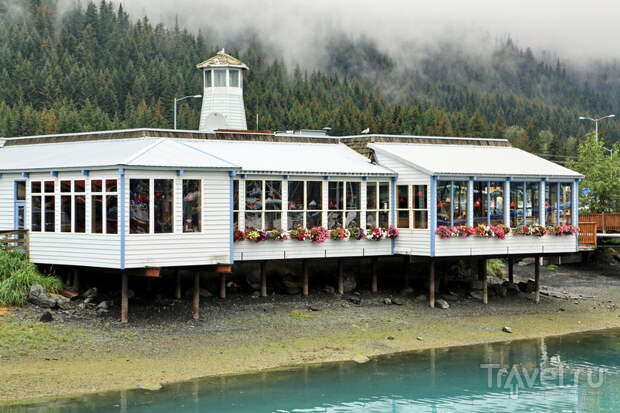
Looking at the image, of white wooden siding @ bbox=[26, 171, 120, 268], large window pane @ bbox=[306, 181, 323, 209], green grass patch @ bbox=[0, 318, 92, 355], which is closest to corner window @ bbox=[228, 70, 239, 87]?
large window pane @ bbox=[306, 181, 323, 209]

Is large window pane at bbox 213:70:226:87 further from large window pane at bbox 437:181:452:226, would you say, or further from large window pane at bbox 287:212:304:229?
large window pane at bbox 437:181:452:226

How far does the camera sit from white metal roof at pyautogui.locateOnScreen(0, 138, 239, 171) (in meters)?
28.5

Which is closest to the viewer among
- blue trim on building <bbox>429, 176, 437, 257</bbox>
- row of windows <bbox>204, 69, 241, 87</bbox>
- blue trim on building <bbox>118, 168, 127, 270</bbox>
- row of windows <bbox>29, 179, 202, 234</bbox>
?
blue trim on building <bbox>118, 168, 127, 270</bbox>

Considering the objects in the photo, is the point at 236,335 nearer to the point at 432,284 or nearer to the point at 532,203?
the point at 432,284

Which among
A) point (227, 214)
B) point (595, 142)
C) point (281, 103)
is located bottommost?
point (227, 214)

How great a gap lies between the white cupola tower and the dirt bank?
1496 cm

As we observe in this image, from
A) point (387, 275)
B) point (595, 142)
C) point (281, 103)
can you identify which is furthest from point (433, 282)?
point (281, 103)

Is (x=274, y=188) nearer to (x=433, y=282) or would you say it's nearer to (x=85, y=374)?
(x=433, y=282)

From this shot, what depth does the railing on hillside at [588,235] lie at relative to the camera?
4216 centimetres

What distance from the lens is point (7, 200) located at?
32.0 metres

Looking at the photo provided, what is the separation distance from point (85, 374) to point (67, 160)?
8657 millimetres

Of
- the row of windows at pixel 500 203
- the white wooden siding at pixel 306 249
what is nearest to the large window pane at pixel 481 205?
the row of windows at pixel 500 203

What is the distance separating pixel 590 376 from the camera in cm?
2703

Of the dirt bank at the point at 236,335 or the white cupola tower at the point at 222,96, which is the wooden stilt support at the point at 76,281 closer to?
the dirt bank at the point at 236,335
